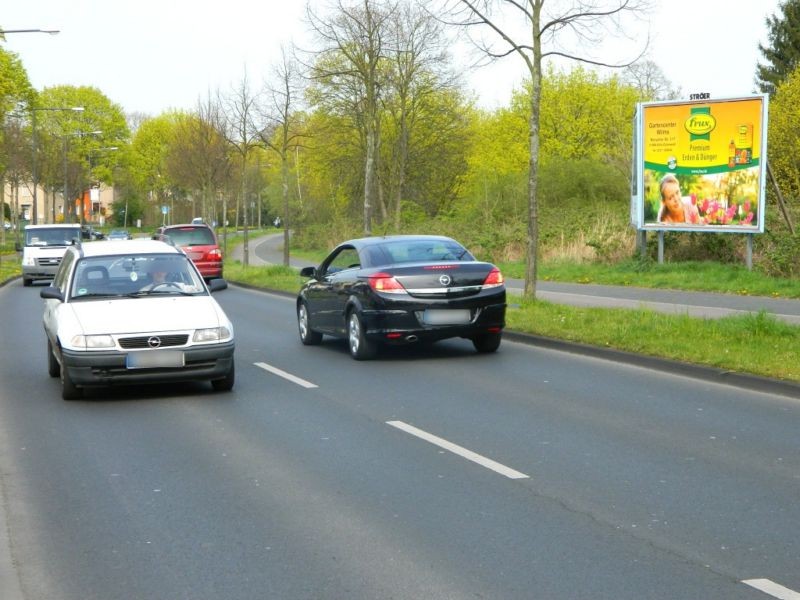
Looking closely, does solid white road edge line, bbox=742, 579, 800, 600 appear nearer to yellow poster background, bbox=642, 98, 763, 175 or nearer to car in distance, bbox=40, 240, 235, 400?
car in distance, bbox=40, 240, 235, 400

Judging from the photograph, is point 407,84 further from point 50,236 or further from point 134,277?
point 134,277

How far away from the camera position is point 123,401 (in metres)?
10.9

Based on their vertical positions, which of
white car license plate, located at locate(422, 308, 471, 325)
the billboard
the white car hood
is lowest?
white car license plate, located at locate(422, 308, 471, 325)

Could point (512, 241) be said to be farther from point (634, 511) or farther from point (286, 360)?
point (634, 511)

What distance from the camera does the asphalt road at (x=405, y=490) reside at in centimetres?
519

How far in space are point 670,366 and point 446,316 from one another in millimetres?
2719

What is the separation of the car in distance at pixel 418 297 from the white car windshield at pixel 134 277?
2414mm

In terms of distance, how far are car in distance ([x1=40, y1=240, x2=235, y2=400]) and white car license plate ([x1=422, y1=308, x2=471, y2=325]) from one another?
2866 millimetres

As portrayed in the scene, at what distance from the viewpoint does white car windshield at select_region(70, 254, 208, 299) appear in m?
11.7

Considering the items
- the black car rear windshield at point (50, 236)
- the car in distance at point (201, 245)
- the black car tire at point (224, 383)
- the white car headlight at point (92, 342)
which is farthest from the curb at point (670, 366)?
the black car rear windshield at point (50, 236)

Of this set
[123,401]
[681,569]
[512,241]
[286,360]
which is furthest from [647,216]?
[681,569]

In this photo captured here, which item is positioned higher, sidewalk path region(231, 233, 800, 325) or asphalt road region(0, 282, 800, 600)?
sidewalk path region(231, 233, 800, 325)

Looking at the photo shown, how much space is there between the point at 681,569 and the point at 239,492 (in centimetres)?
290

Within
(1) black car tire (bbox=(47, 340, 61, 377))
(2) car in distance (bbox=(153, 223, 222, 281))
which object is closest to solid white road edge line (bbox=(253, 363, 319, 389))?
(1) black car tire (bbox=(47, 340, 61, 377))
